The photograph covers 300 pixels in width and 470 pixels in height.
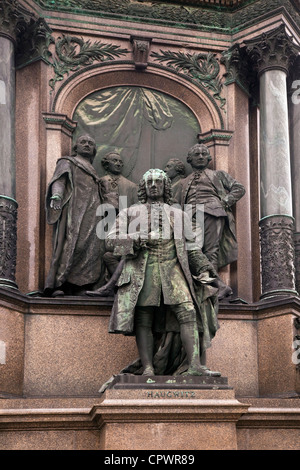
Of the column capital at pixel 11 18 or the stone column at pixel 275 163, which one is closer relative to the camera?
the stone column at pixel 275 163

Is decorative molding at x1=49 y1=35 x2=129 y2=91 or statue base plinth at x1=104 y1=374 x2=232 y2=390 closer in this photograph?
statue base plinth at x1=104 y1=374 x2=232 y2=390

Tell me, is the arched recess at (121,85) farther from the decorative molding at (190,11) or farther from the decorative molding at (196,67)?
the decorative molding at (190,11)

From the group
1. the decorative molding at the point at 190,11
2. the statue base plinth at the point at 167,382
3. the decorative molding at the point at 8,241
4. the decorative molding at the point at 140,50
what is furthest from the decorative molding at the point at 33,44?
the statue base plinth at the point at 167,382

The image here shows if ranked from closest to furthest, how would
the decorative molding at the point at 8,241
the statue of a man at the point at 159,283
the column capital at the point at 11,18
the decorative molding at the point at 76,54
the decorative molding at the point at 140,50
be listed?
the statue of a man at the point at 159,283 → the decorative molding at the point at 8,241 → the column capital at the point at 11,18 → the decorative molding at the point at 76,54 → the decorative molding at the point at 140,50

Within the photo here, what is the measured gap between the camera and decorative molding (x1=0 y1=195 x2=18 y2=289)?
48.1 feet

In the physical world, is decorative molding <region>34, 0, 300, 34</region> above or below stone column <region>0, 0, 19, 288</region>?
above

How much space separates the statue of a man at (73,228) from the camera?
15172 millimetres

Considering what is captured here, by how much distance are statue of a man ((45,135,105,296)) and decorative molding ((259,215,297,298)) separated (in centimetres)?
240

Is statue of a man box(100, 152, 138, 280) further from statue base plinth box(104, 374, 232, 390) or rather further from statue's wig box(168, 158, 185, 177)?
statue base plinth box(104, 374, 232, 390)

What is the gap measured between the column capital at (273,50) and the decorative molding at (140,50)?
160 cm

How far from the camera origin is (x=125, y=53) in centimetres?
1700

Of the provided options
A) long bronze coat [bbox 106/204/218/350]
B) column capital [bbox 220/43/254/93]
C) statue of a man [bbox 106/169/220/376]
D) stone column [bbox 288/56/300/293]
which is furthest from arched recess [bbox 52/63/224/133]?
long bronze coat [bbox 106/204/218/350]
